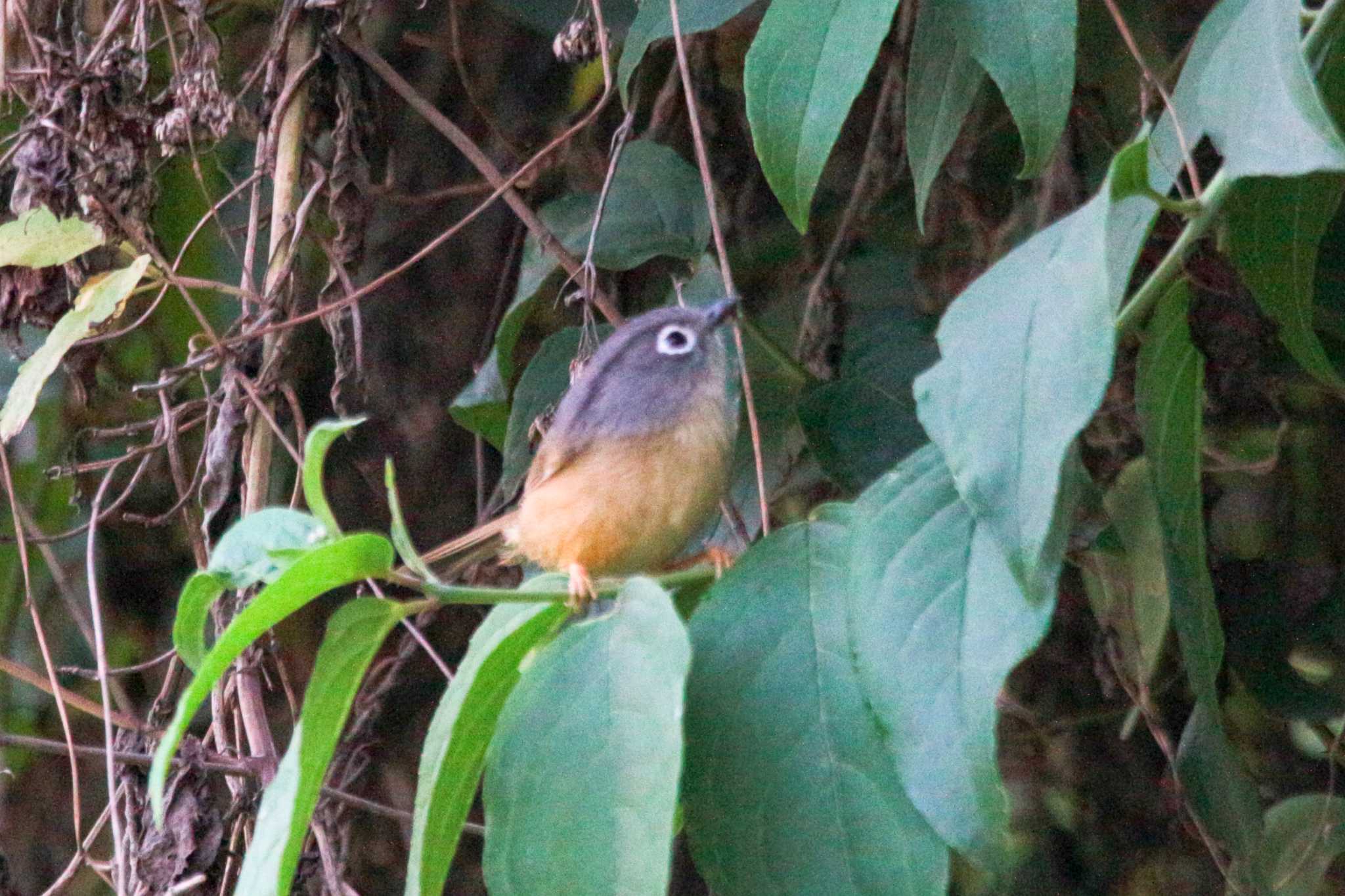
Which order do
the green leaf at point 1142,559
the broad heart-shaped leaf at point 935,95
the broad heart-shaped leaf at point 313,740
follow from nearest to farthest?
the broad heart-shaped leaf at point 313,740, the green leaf at point 1142,559, the broad heart-shaped leaf at point 935,95

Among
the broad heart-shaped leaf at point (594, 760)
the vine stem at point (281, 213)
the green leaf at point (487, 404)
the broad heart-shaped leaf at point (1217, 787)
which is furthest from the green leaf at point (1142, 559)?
the vine stem at point (281, 213)

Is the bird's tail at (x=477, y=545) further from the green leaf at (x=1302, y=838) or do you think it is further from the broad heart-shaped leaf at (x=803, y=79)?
the green leaf at (x=1302, y=838)

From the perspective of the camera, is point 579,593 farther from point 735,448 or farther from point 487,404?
point 487,404

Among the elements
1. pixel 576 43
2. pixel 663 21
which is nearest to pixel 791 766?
pixel 663 21

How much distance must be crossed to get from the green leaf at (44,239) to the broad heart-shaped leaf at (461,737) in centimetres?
120

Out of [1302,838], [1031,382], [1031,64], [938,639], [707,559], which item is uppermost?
[1031,64]

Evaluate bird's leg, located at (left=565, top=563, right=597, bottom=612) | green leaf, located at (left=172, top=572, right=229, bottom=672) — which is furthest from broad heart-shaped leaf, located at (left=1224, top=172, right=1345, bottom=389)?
green leaf, located at (left=172, top=572, right=229, bottom=672)

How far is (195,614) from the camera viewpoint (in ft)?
4.92

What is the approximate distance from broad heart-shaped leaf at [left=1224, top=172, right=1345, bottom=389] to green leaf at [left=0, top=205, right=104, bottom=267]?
1725mm

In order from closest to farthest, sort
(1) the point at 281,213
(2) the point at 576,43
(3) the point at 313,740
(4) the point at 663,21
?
(3) the point at 313,740
(4) the point at 663,21
(2) the point at 576,43
(1) the point at 281,213

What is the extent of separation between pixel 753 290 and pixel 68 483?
5.29 ft

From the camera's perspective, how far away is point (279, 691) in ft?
11.8

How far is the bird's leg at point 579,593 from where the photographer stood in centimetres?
163

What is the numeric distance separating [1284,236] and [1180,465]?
0.36m
